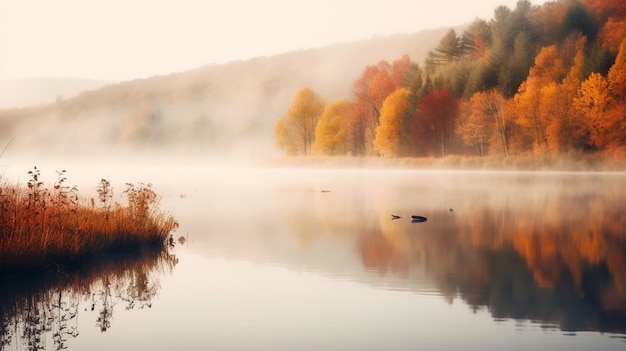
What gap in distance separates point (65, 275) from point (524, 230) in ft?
56.6

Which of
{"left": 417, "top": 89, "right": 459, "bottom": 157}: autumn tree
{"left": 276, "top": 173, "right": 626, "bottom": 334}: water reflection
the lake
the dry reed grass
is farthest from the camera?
{"left": 417, "top": 89, "right": 459, "bottom": 157}: autumn tree

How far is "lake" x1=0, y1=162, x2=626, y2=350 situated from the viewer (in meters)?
11.5

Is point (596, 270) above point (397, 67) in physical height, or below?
below

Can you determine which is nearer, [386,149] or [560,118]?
[560,118]

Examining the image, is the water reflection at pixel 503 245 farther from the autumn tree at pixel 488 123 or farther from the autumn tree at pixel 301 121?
the autumn tree at pixel 301 121

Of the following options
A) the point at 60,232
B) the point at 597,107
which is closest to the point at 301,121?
the point at 597,107

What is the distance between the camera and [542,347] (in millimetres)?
10820

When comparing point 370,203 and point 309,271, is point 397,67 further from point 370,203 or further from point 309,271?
point 309,271

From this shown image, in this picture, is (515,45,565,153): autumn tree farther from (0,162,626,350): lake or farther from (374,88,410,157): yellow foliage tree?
(0,162,626,350): lake

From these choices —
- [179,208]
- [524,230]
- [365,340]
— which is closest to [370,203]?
[179,208]

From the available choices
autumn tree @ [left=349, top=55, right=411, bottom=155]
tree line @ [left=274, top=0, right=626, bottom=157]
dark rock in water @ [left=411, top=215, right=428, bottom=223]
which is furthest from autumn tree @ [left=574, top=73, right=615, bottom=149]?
dark rock in water @ [left=411, top=215, right=428, bottom=223]

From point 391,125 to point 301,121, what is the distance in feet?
78.0

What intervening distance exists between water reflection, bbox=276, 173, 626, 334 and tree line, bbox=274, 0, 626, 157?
2990 centimetres

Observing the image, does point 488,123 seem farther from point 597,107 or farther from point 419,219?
point 419,219
